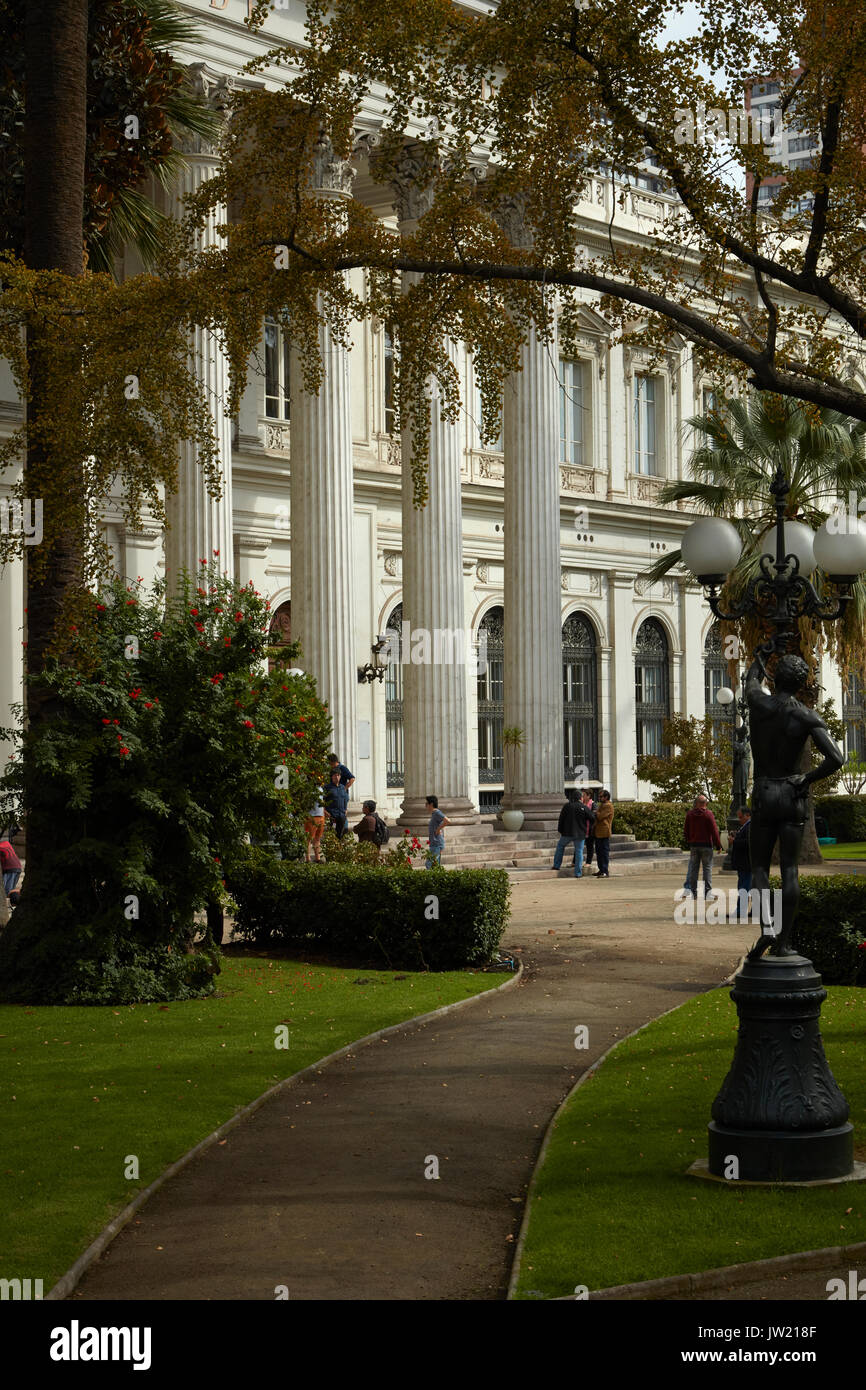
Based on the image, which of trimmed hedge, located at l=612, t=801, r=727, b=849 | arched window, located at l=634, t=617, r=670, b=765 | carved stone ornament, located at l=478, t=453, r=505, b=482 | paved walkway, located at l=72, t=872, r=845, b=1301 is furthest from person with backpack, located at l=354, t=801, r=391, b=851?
arched window, located at l=634, t=617, r=670, b=765

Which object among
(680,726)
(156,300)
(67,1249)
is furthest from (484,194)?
(680,726)

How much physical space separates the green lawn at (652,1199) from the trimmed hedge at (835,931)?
3990mm

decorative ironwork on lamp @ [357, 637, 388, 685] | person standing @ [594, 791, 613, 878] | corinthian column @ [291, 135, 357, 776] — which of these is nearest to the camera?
corinthian column @ [291, 135, 357, 776]

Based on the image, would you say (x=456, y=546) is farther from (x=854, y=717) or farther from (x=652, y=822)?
(x=854, y=717)

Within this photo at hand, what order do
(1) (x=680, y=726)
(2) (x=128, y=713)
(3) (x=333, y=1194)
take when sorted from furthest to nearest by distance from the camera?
(1) (x=680, y=726) < (2) (x=128, y=713) < (3) (x=333, y=1194)

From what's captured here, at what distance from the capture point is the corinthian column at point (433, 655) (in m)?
28.2

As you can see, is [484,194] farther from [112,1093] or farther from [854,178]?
[112,1093]

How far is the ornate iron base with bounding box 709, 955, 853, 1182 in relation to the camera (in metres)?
8.10

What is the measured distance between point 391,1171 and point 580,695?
33122mm

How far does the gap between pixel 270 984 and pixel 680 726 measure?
944 inches

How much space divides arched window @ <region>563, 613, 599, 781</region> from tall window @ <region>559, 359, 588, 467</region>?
399 centimetres

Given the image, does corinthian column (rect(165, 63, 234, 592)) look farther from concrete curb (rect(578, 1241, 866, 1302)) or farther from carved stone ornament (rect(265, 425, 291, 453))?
concrete curb (rect(578, 1241, 866, 1302))
